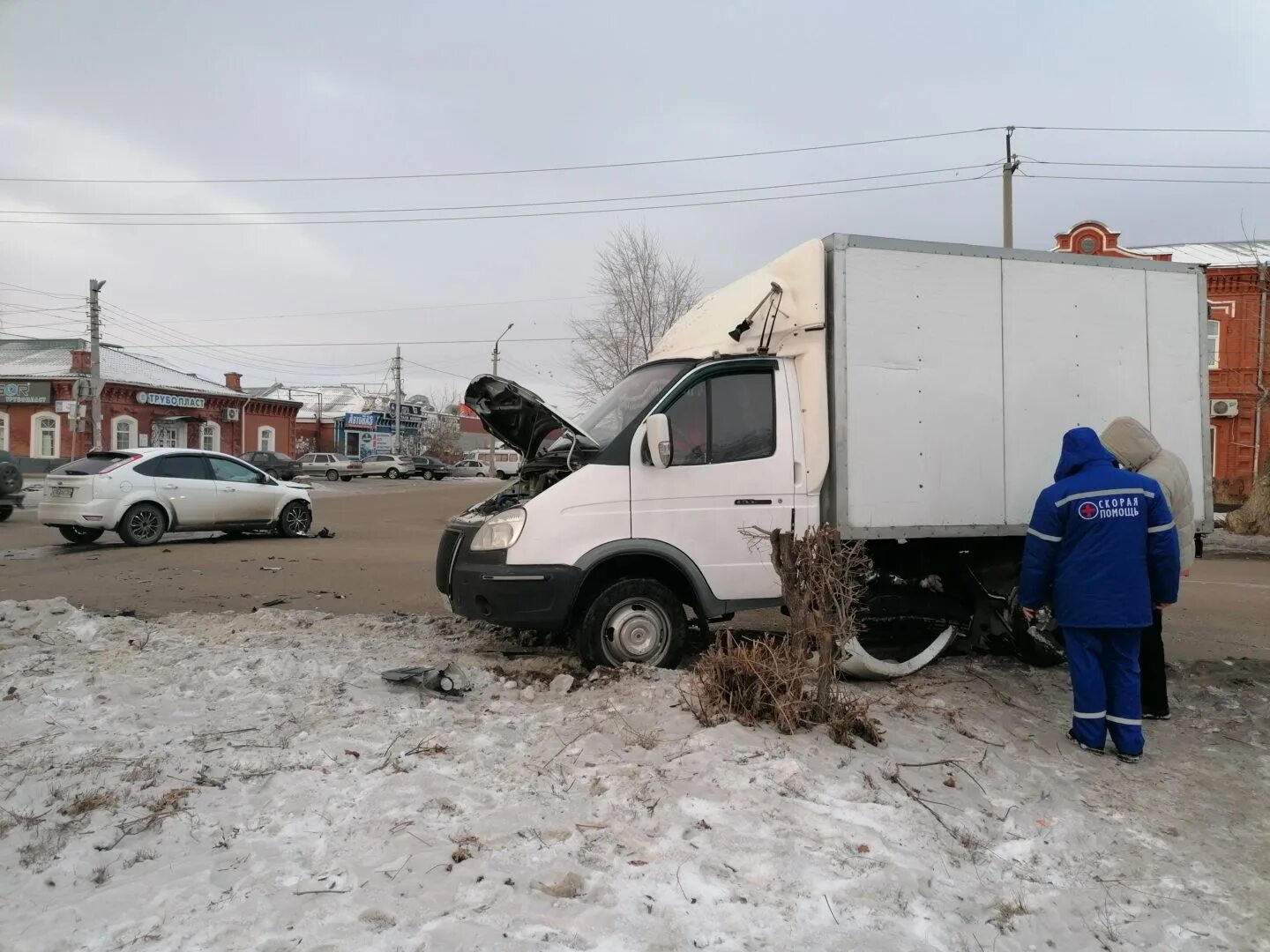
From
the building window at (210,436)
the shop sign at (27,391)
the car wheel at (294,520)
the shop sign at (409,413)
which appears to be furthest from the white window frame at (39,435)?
the car wheel at (294,520)

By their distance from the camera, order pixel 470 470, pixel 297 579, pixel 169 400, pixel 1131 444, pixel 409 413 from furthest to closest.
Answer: pixel 409 413 < pixel 470 470 < pixel 169 400 < pixel 297 579 < pixel 1131 444

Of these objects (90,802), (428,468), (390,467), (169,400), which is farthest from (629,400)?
(169,400)

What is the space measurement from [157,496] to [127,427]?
3842 centimetres

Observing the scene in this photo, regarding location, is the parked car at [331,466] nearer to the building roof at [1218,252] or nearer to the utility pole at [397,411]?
the utility pole at [397,411]

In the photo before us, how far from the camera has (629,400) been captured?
19.7ft

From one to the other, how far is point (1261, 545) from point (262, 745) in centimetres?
1824

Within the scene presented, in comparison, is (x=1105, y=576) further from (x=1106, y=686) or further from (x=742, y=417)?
(x=742, y=417)

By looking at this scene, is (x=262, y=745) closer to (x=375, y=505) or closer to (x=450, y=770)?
(x=450, y=770)

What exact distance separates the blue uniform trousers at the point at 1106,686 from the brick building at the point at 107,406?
4563cm

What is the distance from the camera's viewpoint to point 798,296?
5660 millimetres

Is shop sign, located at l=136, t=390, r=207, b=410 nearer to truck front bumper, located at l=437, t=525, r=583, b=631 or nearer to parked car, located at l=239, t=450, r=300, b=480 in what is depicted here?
parked car, located at l=239, t=450, r=300, b=480

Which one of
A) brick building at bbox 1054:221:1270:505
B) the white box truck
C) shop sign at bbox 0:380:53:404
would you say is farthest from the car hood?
shop sign at bbox 0:380:53:404

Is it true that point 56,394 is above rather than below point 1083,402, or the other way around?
above

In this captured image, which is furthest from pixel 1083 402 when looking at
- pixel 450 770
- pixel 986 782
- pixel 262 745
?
pixel 262 745
